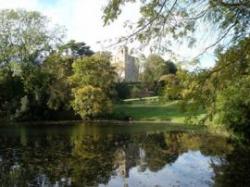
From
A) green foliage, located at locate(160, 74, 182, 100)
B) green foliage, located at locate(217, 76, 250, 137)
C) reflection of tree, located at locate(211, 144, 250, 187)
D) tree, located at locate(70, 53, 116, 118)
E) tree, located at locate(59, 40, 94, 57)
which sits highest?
tree, located at locate(59, 40, 94, 57)

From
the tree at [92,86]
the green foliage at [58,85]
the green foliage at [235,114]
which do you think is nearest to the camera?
the green foliage at [235,114]

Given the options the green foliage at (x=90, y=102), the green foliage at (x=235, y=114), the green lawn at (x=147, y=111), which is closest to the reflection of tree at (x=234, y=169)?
the green foliage at (x=235, y=114)

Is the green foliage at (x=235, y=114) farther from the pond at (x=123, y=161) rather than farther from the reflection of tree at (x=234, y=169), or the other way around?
the reflection of tree at (x=234, y=169)

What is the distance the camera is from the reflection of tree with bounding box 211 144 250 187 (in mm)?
17469

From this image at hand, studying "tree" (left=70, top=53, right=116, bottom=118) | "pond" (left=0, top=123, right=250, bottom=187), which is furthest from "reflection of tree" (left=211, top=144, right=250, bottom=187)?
"tree" (left=70, top=53, right=116, bottom=118)

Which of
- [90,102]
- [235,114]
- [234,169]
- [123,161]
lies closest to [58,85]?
[90,102]

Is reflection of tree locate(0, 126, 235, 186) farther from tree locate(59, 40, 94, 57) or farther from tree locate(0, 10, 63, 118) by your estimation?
tree locate(59, 40, 94, 57)

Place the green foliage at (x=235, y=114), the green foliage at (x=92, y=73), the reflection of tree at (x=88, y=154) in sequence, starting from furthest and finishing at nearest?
the green foliage at (x=92, y=73), the green foliage at (x=235, y=114), the reflection of tree at (x=88, y=154)

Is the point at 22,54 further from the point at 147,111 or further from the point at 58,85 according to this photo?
the point at 147,111

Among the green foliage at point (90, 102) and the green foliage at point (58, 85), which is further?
the green foliage at point (58, 85)

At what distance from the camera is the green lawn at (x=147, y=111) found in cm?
5813

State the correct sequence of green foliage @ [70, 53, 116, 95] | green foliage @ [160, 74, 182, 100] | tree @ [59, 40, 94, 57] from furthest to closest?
1. tree @ [59, 40, 94, 57]
2. green foliage @ [70, 53, 116, 95]
3. green foliage @ [160, 74, 182, 100]

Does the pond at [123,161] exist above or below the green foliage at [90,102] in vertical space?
below

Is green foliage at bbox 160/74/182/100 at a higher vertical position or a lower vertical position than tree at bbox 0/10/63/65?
lower
